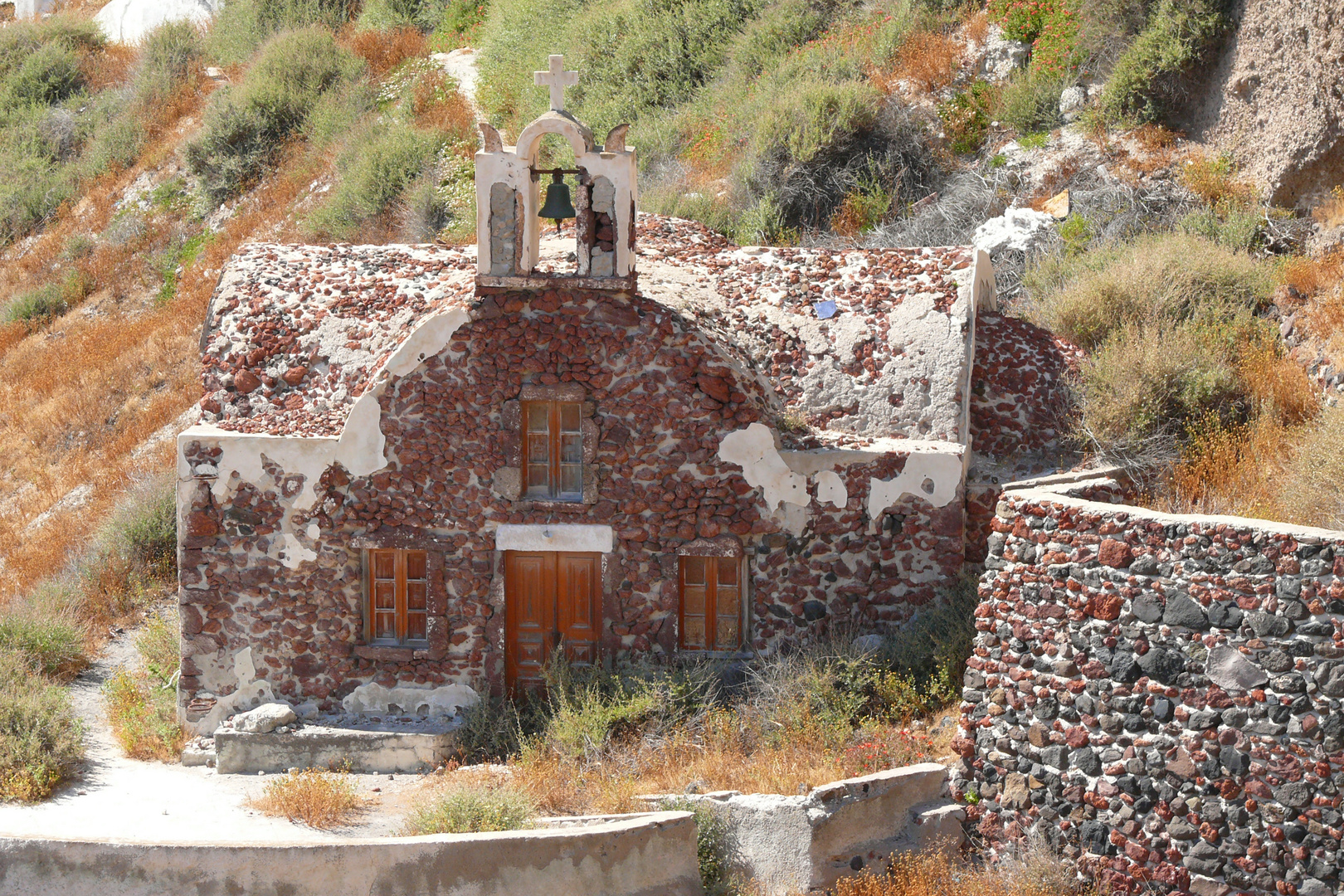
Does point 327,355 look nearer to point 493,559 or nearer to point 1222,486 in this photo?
Answer: point 493,559

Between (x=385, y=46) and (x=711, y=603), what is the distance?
20809 millimetres

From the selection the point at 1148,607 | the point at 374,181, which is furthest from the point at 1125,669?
the point at 374,181

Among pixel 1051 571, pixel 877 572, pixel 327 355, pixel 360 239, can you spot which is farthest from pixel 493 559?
pixel 360 239

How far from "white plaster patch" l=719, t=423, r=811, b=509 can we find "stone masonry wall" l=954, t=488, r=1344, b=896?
2.32 meters

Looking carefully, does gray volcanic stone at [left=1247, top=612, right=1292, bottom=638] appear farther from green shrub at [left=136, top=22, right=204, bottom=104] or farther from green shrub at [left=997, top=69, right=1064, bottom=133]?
green shrub at [left=136, top=22, right=204, bottom=104]

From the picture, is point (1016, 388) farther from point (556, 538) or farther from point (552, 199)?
point (552, 199)

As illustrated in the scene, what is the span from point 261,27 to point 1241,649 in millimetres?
28515

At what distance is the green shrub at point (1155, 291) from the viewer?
1364 centimetres

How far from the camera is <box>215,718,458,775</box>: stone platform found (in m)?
11.1

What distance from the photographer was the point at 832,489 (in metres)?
11.2

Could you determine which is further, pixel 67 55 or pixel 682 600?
pixel 67 55

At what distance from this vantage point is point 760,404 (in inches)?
438

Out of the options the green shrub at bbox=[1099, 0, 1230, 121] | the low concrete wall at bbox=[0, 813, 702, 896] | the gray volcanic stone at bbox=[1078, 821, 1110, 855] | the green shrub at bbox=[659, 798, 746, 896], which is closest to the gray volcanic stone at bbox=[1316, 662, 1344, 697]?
the gray volcanic stone at bbox=[1078, 821, 1110, 855]

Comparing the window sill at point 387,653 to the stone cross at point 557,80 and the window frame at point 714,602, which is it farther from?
the stone cross at point 557,80
